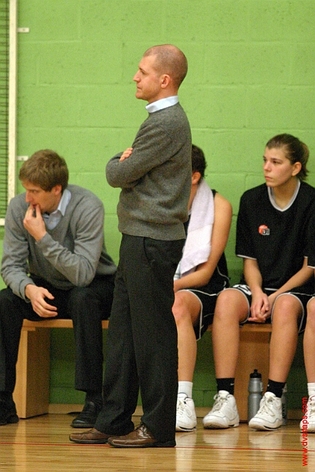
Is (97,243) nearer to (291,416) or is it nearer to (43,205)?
(43,205)

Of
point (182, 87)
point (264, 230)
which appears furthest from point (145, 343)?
point (182, 87)

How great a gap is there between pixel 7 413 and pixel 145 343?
1.07 metres

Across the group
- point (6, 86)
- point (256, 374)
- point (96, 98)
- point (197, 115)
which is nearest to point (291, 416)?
point (256, 374)

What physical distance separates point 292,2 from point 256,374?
1.75 meters

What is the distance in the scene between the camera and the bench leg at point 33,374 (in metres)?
3.66

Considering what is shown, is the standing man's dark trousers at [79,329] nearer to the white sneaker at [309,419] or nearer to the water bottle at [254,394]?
the water bottle at [254,394]

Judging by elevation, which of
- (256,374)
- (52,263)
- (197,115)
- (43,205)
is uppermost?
(197,115)

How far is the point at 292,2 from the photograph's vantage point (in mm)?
3873

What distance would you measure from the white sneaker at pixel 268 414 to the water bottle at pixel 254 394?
20cm

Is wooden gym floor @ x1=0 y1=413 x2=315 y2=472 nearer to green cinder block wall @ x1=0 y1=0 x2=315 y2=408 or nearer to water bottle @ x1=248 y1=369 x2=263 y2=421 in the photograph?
water bottle @ x1=248 y1=369 x2=263 y2=421

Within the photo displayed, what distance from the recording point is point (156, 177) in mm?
2600

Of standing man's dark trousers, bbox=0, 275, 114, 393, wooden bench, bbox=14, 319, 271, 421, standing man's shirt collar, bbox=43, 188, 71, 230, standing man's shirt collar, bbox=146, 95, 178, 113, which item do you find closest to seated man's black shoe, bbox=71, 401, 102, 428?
standing man's dark trousers, bbox=0, 275, 114, 393

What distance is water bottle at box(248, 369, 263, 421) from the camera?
3.50 metres

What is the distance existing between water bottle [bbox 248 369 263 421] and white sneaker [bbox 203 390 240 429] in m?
0.12
